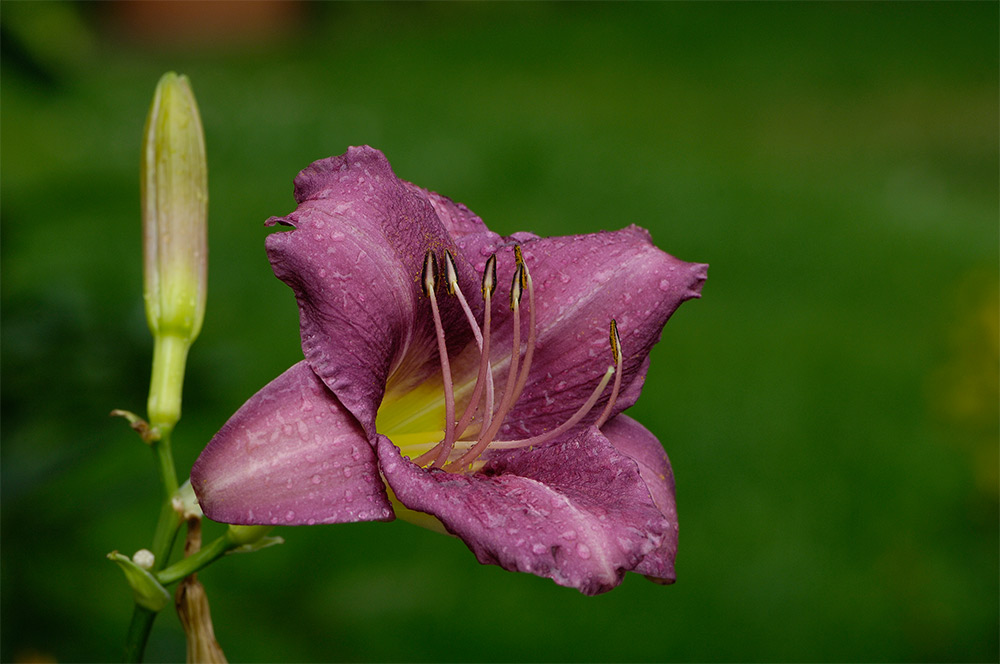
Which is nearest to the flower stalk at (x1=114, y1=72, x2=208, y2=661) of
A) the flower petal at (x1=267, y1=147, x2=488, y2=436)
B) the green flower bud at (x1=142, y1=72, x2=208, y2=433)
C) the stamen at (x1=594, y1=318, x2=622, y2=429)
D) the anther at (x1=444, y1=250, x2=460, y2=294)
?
the green flower bud at (x1=142, y1=72, x2=208, y2=433)

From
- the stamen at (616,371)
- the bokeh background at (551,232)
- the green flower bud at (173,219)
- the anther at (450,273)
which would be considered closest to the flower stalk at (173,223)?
the green flower bud at (173,219)

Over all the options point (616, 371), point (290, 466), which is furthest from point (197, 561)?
point (616, 371)

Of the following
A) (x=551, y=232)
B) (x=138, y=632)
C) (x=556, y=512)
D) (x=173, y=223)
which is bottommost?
(x=551, y=232)

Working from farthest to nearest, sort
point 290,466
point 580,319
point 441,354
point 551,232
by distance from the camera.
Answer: point 551,232
point 580,319
point 441,354
point 290,466

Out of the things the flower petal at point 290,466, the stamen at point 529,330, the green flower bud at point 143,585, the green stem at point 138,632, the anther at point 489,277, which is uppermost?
the anther at point 489,277

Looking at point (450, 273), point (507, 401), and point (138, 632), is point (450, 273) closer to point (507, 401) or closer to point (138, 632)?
point (507, 401)

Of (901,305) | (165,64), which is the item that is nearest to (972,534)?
(901,305)

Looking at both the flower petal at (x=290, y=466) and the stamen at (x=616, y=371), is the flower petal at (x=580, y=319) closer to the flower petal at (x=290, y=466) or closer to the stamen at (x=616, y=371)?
the stamen at (x=616, y=371)
